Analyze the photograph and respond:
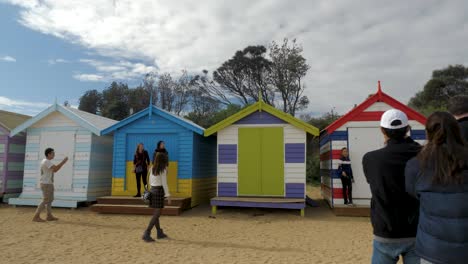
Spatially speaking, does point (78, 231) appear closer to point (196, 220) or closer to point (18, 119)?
point (196, 220)

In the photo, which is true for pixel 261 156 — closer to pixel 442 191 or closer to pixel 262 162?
pixel 262 162

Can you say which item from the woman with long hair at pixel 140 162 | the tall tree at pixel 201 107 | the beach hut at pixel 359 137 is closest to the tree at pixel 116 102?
the tall tree at pixel 201 107

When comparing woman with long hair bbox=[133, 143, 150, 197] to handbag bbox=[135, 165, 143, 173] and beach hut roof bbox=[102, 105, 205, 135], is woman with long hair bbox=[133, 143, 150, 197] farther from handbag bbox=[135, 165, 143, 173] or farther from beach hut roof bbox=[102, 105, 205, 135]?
beach hut roof bbox=[102, 105, 205, 135]

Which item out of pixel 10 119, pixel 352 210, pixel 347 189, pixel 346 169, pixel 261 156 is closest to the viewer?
pixel 352 210

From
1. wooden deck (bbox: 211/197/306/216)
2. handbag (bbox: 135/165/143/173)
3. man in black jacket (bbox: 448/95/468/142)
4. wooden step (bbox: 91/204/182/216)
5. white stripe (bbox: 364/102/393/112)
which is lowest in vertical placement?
wooden step (bbox: 91/204/182/216)

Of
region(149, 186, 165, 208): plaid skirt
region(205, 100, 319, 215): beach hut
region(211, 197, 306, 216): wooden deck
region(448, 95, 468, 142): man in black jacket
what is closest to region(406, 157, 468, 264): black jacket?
region(448, 95, 468, 142): man in black jacket

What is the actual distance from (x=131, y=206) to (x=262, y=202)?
3594 millimetres

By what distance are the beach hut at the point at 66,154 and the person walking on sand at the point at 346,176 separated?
716 centimetres

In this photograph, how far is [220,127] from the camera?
998 centimetres

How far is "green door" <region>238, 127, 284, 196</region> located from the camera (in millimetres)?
9594

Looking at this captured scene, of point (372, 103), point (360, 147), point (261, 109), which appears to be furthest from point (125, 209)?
point (372, 103)

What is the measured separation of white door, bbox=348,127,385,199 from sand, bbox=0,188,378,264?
33.0 inches

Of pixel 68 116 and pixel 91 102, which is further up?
pixel 91 102

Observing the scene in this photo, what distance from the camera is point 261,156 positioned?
973 cm
